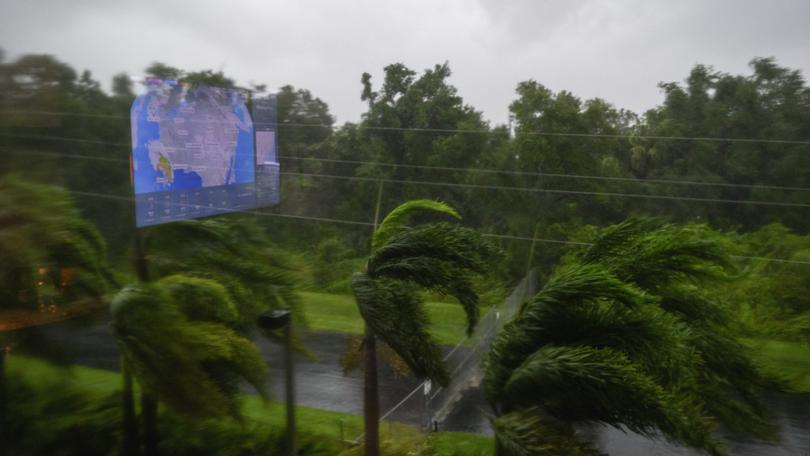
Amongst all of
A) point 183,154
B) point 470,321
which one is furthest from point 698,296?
point 183,154

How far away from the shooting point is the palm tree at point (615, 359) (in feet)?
17.5

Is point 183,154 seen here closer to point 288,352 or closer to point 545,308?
point 288,352

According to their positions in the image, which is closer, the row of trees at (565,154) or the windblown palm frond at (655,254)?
the windblown palm frond at (655,254)

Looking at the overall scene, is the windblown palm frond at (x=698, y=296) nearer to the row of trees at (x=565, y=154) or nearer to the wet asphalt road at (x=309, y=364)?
the wet asphalt road at (x=309, y=364)

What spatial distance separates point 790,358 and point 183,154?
9.62 metres

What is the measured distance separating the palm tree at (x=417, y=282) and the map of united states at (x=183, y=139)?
219 cm

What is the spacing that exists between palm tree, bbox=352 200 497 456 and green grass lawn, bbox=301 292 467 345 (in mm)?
1124

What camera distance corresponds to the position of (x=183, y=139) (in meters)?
7.52

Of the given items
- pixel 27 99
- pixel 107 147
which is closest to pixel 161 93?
pixel 107 147

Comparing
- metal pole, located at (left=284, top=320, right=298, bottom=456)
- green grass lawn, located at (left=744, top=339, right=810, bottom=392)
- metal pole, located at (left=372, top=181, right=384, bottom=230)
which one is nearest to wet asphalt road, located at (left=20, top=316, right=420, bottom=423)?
metal pole, located at (left=284, top=320, right=298, bottom=456)

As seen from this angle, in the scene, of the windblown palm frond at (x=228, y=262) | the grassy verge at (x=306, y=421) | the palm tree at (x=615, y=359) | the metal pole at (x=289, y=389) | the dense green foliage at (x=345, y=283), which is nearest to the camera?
the palm tree at (x=615, y=359)

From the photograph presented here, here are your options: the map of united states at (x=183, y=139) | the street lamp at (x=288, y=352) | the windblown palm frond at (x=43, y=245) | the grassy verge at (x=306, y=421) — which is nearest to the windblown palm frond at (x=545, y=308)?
the grassy verge at (x=306, y=421)

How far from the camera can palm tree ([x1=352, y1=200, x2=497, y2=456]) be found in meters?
6.39

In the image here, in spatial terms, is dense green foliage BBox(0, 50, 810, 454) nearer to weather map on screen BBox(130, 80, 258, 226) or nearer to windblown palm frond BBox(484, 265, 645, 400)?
windblown palm frond BBox(484, 265, 645, 400)
